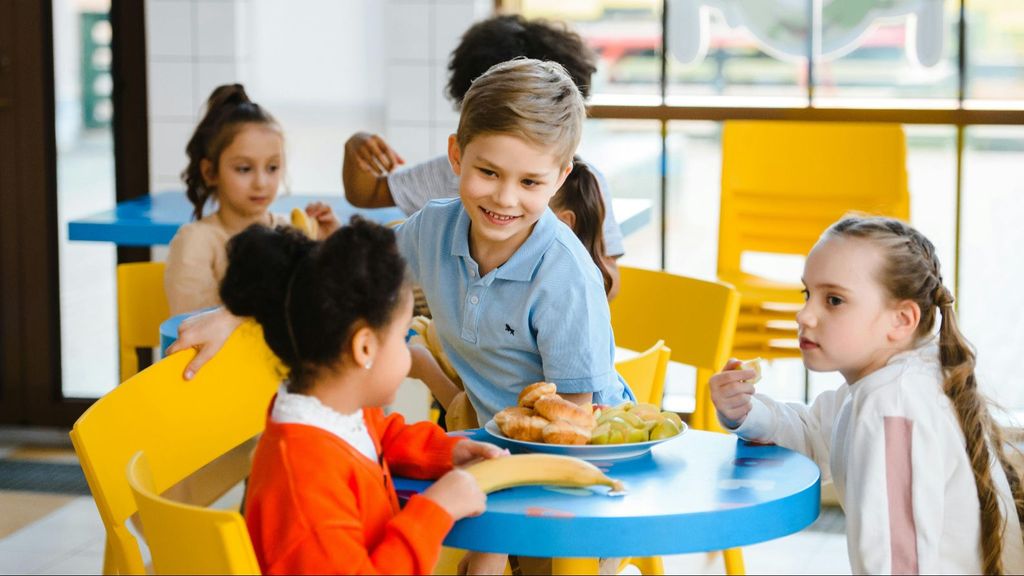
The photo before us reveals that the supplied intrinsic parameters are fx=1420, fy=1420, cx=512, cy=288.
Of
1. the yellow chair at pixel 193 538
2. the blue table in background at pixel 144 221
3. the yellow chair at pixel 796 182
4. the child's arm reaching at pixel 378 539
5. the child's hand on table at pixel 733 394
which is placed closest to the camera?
the yellow chair at pixel 193 538

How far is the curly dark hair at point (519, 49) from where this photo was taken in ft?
9.64

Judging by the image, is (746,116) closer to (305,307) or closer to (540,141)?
(540,141)

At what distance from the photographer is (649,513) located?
165 centimetres

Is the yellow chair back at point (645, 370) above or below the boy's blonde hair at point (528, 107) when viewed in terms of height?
below

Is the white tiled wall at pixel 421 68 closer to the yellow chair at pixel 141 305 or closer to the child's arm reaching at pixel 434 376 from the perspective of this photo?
the yellow chair at pixel 141 305

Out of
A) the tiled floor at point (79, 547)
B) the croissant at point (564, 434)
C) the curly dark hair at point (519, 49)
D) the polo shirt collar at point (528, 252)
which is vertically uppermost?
the curly dark hair at point (519, 49)

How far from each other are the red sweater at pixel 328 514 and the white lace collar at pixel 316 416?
0.01 m

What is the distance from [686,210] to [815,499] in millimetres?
2891

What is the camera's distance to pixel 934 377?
6.20ft

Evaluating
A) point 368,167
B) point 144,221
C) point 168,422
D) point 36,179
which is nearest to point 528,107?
point 168,422

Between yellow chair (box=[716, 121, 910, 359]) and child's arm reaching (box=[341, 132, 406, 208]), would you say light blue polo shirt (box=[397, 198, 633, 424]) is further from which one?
yellow chair (box=[716, 121, 910, 359])

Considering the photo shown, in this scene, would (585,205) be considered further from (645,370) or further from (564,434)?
(564,434)

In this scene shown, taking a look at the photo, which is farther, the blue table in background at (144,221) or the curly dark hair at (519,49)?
the blue table in background at (144,221)

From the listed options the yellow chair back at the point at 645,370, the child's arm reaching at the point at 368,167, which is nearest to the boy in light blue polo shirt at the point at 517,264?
the yellow chair back at the point at 645,370
